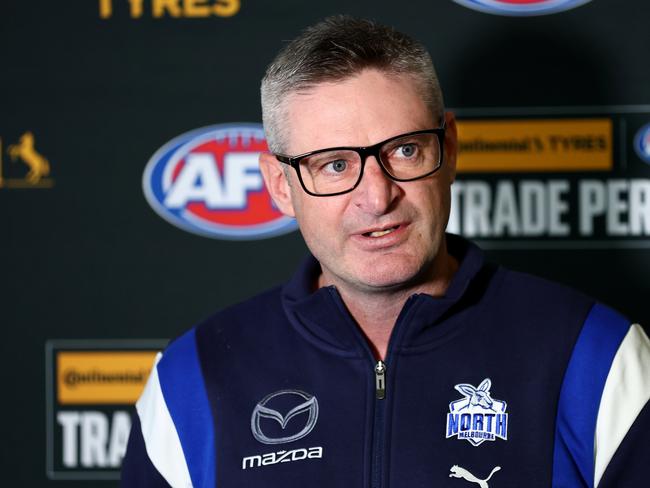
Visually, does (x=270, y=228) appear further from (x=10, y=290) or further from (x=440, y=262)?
(x=440, y=262)

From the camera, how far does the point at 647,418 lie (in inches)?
37.3

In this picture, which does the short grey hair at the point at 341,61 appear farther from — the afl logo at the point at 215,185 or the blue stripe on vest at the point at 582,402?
the afl logo at the point at 215,185

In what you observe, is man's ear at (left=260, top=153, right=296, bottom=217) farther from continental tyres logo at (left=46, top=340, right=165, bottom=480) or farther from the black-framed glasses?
continental tyres logo at (left=46, top=340, right=165, bottom=480)

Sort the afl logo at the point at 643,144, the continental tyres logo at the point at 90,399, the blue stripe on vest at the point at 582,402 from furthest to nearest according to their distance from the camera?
the continental tyres logo at the point at 90,399, the afl logo at the point at 643,144, the blue stripe on vest at the point at 582,402

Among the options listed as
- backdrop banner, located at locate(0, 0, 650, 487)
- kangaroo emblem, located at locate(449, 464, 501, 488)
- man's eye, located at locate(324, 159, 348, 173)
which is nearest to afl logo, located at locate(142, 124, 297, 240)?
backdrop banner, located at locate(0, 0, 650, 487)

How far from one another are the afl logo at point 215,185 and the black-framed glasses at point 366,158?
0.69 m

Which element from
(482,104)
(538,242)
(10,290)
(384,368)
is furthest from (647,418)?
(10,290)

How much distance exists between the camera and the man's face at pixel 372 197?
989 millimetres

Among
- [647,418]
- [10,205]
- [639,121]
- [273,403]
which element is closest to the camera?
[647,418]

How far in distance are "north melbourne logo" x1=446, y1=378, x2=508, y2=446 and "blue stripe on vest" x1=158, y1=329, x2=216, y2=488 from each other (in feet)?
0.96

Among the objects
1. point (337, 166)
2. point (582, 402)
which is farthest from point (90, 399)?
point (582, 402)

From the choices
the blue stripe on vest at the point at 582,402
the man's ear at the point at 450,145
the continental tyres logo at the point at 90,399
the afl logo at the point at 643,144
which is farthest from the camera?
the continental tyres logo at the point at 90,399

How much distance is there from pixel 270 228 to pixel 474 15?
552 millimetres

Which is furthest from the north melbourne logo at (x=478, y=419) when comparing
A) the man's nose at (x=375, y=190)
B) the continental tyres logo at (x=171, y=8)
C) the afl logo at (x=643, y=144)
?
the continental tyres logo at (x=171, y=8)
